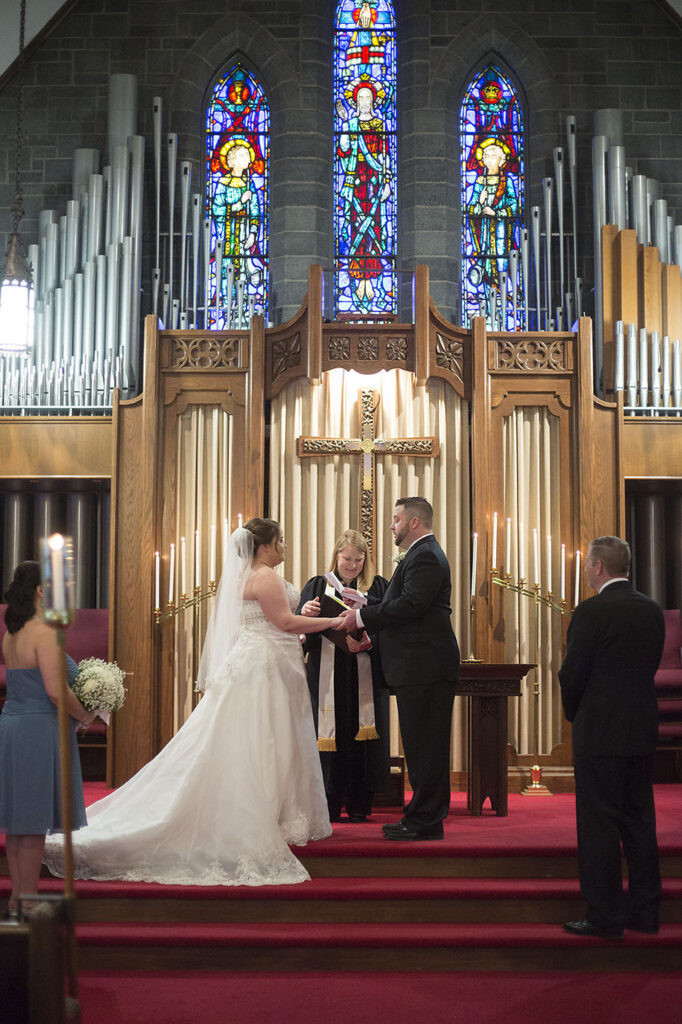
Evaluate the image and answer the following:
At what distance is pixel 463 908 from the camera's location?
5273 mm

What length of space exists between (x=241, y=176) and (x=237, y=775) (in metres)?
7.19

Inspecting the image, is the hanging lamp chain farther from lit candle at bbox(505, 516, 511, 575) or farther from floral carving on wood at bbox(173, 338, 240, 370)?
lit candle at bbox(505, 516, 511, 575)

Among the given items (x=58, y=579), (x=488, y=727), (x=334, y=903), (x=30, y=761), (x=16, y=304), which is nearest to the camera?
(x=58, y=579)

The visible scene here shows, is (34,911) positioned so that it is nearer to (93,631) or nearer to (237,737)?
(237,737)

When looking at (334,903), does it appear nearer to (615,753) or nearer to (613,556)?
(615,753)

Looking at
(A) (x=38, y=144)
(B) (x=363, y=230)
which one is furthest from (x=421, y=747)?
(A) (x=38, y=144)

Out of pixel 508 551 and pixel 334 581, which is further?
pixel 508 551

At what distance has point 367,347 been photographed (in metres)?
8.37

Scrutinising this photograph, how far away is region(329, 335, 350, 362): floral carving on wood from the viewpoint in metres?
8.36

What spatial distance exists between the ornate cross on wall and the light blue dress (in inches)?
146

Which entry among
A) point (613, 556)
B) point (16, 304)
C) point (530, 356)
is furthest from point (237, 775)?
point (16, 304)

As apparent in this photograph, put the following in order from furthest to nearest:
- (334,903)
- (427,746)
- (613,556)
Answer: (427,746)
(334,903)
(613,556)

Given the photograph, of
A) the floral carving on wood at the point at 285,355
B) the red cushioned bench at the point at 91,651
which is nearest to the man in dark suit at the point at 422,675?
the floral carving on wood at the point at 285,355

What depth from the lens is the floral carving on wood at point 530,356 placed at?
27.6 feet
